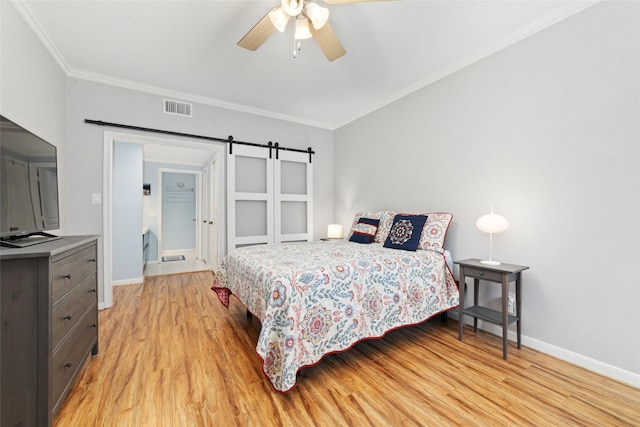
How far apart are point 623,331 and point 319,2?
3119 millimetres

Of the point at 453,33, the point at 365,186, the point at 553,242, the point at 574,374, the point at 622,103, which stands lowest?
the point at 574,374

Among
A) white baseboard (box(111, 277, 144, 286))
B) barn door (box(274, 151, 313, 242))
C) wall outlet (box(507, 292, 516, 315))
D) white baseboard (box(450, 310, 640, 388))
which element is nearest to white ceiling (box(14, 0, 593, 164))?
barn door (box(274, 151, 313, 242))

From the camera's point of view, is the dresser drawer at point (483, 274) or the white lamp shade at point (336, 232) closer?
the dresser drawer at point (483, 274)

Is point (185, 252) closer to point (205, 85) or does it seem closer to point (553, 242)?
point (205, 85)

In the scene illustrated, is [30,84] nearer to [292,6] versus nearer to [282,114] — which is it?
[292,6]

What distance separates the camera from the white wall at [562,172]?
1.72m

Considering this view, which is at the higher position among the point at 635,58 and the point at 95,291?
the point at 635,58

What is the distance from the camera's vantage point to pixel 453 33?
2236 mm

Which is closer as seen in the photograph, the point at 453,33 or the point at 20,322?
the point at 20,322

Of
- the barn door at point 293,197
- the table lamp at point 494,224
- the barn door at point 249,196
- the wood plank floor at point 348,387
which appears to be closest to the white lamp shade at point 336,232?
the barn door at point 293,197

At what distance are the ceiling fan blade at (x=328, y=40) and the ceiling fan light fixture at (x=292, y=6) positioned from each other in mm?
242

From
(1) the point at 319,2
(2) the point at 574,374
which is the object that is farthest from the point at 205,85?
(2) the point at 574,374

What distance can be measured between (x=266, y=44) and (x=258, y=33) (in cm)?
54

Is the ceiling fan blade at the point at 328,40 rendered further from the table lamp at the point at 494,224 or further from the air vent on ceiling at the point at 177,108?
the air vent on ceiling at the point at 177,108
